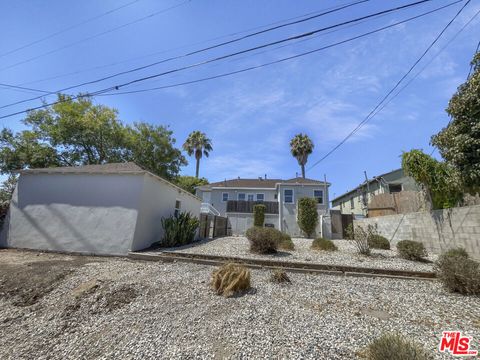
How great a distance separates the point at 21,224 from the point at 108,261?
18.3ft

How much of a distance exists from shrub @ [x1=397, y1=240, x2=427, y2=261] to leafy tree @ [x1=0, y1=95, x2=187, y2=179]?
18.8 m

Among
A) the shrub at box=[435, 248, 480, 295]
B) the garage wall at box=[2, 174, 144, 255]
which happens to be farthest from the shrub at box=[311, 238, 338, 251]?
the garage wall at box=[2, 174, 144, 255]

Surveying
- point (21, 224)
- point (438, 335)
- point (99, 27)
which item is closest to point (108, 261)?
point (21, 224)

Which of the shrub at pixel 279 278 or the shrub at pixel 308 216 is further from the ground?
the shrub at pixel 308 216

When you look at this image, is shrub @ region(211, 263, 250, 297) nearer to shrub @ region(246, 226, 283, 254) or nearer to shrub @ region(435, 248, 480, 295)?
shrub @ region(246, 226, 283, 254)

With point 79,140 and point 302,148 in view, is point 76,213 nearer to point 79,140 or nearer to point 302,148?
point 79,140

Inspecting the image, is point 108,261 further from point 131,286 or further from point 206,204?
point 206,204

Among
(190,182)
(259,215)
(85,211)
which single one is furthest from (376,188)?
(85,211)

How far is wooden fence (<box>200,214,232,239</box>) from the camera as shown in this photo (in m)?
15.0

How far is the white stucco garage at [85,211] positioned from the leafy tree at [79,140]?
367 inches

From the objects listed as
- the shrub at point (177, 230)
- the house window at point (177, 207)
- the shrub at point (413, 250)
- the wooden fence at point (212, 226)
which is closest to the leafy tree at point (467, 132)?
the shrub at point (413, 250)

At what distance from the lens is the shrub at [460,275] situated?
4.55 m

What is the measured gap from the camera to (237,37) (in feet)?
21.4

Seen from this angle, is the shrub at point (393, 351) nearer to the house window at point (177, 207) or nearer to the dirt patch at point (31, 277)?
the dirt patch at point (31, 277)
